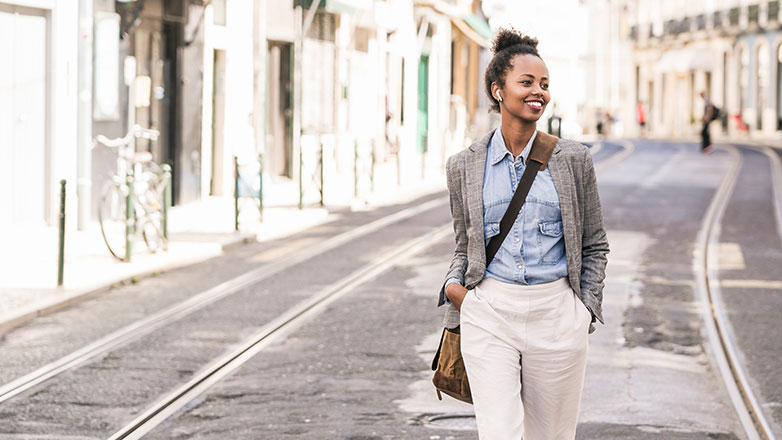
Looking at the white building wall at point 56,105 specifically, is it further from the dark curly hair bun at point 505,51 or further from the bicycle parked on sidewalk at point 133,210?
the dark curly hair bun at point 505,51

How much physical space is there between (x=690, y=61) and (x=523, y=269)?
206 feet

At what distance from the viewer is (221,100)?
23.9 metres

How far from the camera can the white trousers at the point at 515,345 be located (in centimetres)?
418

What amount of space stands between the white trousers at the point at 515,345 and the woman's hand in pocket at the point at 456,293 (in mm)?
25

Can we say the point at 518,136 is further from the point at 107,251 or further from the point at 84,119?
the point at 84,119

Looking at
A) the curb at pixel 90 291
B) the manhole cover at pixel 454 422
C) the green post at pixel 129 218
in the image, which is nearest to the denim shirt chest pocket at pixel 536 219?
the manhole cover at pixel 454 422

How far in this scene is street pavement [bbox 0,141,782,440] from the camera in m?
7.01

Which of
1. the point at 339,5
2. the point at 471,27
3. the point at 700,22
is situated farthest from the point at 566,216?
the point at 700,22

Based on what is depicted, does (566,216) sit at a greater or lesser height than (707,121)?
lesser

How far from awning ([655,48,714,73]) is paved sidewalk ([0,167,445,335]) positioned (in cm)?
4400

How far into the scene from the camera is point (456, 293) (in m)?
4.28

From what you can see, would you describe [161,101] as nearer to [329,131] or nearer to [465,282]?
[329,131]

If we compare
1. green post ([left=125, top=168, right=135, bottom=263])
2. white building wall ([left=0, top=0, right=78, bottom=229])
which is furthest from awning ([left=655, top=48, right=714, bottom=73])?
green post ([left=125, top=168, right=135, bottom=263])

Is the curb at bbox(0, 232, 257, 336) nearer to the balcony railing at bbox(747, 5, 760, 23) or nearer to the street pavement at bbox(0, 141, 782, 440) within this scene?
the street pavement at bbox(0, 141, 782, 440)
